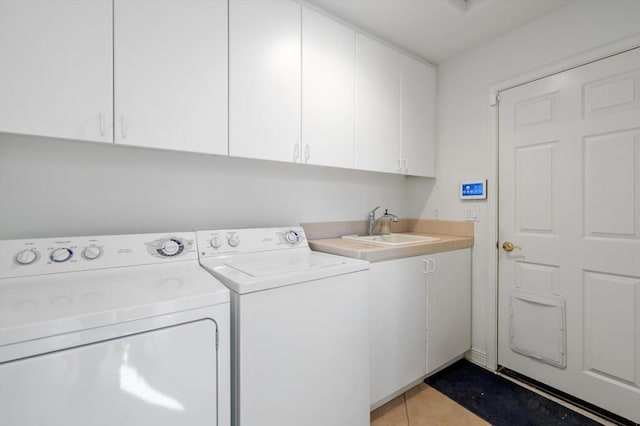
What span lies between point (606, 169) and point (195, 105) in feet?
7.54

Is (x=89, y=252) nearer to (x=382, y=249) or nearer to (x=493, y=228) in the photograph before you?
(x=382, y=249)

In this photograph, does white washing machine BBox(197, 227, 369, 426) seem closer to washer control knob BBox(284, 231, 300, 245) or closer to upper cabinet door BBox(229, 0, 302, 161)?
washer control knob BBox(284, 231, 300, 245)

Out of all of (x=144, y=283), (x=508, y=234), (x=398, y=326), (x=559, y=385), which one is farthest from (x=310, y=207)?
(x=559, y=385)

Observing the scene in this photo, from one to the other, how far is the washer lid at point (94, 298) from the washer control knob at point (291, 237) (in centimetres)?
64

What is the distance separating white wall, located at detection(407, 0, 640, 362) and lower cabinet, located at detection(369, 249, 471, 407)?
0.22 meters

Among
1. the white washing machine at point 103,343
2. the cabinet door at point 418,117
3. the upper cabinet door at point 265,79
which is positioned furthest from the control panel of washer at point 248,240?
the cabinet door at point 418,117

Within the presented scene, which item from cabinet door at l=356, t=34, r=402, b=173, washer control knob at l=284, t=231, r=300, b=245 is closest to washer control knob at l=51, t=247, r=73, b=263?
washer control knob at l=284, t=231, r=300, b=245

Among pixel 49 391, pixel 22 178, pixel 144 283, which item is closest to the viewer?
pixel 49 391

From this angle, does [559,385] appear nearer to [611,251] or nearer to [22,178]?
[611,251]

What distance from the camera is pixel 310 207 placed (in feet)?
6.83

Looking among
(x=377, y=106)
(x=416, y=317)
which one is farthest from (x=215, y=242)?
(x=377, y=106)

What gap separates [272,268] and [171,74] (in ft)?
3.29

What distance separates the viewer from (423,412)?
1655 millimetres

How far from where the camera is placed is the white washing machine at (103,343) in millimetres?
702
